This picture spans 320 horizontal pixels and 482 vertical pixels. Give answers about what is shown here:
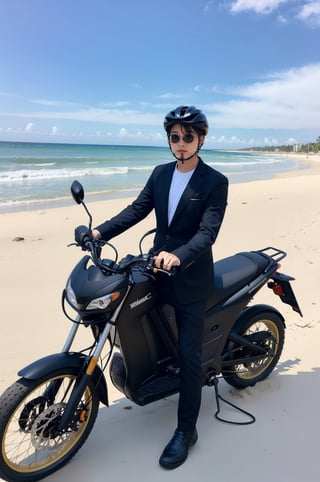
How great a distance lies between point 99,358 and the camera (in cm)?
232

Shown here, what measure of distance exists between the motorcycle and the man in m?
0.15

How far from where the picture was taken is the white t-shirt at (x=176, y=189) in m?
2.26

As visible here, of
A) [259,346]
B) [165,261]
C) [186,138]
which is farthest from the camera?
[259,346]

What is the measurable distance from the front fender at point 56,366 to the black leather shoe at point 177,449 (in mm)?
520

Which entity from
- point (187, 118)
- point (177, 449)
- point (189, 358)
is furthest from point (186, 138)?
point (177, 449)

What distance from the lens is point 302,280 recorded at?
4.96 metres

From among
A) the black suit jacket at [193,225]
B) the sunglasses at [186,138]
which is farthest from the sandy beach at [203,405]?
the sunglasses at [186,138]

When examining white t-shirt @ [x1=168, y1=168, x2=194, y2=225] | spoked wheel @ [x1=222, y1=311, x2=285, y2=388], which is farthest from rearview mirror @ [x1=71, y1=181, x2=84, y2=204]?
spoked wheel @ [x1=222, y1=311, x2=285, y2=388]

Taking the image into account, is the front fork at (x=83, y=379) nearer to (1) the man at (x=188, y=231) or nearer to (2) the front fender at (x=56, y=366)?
(2) the front fender at (x=56, y=366)

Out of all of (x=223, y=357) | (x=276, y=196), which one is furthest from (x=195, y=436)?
(x=276, y=196)

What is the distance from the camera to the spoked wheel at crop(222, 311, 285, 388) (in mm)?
2871

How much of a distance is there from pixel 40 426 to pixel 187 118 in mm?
1826

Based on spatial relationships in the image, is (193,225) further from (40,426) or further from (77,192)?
(40,426)

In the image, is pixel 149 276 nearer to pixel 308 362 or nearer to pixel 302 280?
pixel 308 362
